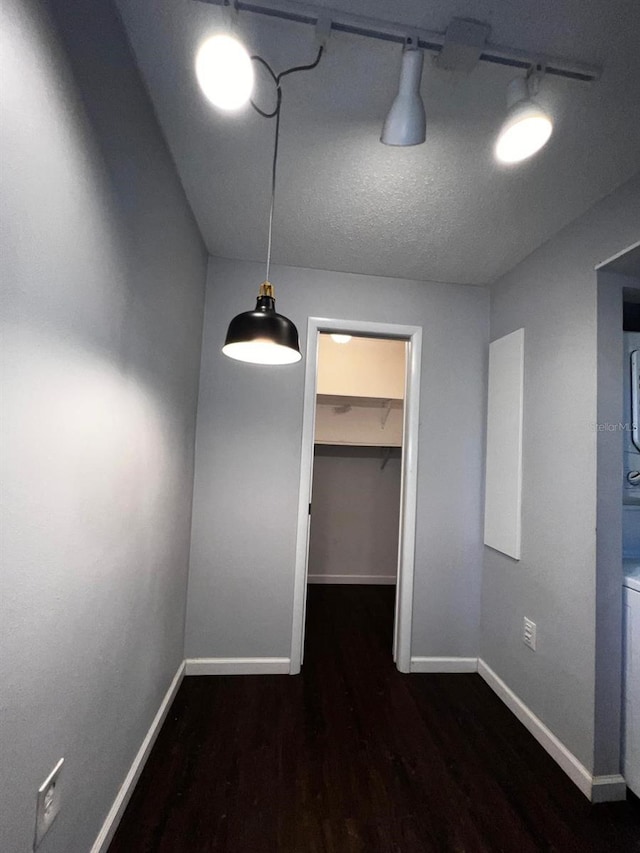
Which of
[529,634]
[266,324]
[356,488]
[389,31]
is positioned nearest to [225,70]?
[389,31]

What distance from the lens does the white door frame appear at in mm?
2230

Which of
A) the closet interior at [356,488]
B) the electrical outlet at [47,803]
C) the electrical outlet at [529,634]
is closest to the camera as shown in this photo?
the electrical outlet at [47,803]

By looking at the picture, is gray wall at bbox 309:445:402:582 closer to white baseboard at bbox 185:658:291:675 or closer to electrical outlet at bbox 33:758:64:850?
white baseboard at bbox 185:658:291:675

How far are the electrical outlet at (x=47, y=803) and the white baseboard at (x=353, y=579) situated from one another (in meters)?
2.92

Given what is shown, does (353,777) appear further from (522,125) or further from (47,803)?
(522,125)

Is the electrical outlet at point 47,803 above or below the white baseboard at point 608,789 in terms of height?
above

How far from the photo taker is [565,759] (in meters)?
1.59

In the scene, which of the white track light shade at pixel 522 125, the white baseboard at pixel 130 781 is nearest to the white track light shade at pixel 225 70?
the white track light shade at pixel 522 125

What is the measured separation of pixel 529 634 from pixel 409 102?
7.84 feet

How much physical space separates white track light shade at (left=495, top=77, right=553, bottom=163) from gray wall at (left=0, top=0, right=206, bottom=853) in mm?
1161

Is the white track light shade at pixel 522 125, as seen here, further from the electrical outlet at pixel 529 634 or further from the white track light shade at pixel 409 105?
the electrical outlet at pixel 529 634

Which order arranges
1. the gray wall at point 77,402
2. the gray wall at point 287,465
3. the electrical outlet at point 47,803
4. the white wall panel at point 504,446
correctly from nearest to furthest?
the gray wall at point 77,402 → the electrical outlet at point 47,803 → the white wall panel at point 504,446 → the gray wall at point 287,465

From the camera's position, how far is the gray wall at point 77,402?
2.30ft

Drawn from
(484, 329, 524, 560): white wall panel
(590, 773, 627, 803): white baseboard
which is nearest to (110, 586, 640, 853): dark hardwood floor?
(590, 773, 627, 803): white baseboard
